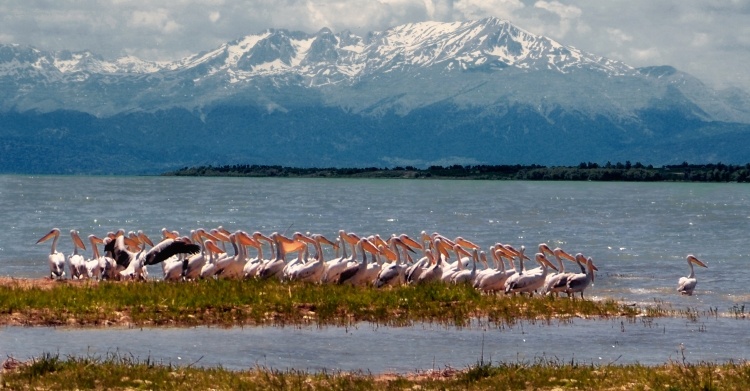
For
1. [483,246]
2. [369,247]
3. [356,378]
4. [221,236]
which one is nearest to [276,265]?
[369,247]

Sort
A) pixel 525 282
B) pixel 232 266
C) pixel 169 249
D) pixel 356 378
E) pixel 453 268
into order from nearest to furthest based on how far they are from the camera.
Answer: pixel 356 378, pixel 169 249, pixel 525 282, pixel 232 266, pixel 453 268

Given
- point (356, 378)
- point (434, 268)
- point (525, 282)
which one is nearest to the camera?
point (356, 378)

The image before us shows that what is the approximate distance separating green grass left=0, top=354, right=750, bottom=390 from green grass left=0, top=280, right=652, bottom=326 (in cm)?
494

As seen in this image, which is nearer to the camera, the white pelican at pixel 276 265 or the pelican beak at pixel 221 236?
the white pelican at pixel 276 265

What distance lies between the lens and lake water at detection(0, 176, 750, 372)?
19.2 metres

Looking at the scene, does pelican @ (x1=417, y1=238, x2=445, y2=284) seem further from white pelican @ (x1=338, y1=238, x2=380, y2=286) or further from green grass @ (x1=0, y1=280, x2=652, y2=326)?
green grass @ (x1=0, y1=280, x2=652, y2=326)

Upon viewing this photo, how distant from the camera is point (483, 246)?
1957 inches

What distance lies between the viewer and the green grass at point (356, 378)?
50.8 feet

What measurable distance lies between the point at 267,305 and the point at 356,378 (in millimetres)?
6997

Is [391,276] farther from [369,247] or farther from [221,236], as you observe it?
[221,236]

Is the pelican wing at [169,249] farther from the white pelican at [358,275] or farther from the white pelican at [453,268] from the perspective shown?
the white pelican at [453,268]

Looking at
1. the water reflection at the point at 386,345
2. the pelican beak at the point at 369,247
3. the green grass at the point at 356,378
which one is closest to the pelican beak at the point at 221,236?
the pelican beak at the point at 369,247

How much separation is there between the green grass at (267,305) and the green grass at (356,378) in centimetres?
494

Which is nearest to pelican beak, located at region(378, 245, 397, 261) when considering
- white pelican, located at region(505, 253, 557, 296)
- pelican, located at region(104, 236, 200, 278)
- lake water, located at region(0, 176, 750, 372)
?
lake water, located at region(0, 176, 750, 372)
